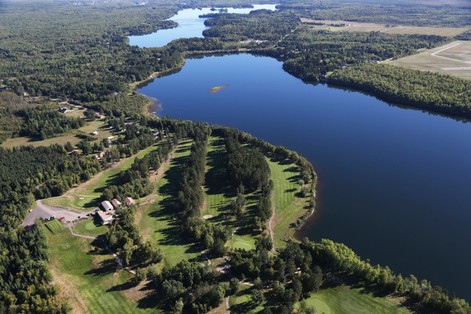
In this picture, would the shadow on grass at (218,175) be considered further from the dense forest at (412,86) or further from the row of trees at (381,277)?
the dense forest at (412,86)

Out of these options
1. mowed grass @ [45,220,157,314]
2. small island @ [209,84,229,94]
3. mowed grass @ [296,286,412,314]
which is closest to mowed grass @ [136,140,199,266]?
mowed grass @ [45,220,157,314]

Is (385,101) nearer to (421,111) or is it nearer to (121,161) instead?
(421,111)

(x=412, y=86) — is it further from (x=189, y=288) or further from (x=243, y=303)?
(x=189, y=288)

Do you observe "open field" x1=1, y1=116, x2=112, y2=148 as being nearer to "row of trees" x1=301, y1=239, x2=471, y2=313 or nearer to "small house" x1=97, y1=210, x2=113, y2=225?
"small house" x1=97, y1=210, x2=113, y2=225

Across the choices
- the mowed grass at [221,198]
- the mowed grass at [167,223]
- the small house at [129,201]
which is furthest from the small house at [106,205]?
the mowed grass at [221,198]

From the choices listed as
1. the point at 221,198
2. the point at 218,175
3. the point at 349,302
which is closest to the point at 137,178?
the point at 218,175
